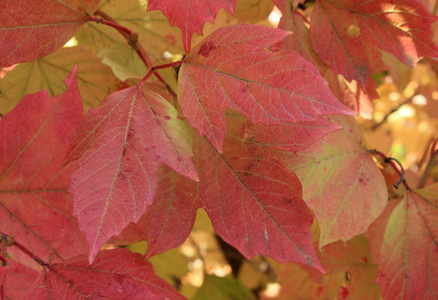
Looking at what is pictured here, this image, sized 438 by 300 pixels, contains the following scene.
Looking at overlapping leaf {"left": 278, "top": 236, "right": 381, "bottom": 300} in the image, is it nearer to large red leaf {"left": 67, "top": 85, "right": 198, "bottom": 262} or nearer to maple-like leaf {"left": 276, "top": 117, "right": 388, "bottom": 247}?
maple-like leaf {"left": 276, "top": 117, "right": 388, "bottom": 247}

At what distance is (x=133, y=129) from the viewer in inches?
18.6

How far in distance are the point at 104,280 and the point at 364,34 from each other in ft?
1.53

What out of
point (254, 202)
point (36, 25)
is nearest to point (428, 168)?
point (254, 202)

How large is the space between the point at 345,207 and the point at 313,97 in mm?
200

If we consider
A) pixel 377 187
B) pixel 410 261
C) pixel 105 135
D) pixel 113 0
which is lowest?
pixel 410 261

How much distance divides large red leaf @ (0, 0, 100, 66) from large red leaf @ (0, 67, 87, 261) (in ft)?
0.28

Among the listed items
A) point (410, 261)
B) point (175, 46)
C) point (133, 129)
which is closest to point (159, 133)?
point (133, 129)

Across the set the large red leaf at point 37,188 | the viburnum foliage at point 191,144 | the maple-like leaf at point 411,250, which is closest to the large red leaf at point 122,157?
the viburnum foliage at point 191,144

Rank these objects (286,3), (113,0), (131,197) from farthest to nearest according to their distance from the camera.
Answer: (113,0)
(286,3)
(131,197)

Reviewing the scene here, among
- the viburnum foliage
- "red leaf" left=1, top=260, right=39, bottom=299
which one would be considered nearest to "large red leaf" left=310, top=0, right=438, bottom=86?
the viburnum foliage

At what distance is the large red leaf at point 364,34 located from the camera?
0.60m

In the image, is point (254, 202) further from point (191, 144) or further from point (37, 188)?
point (37, 188)

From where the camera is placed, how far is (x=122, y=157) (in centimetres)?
45

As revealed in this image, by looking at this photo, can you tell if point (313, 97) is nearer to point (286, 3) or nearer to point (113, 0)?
point (286, 3)
